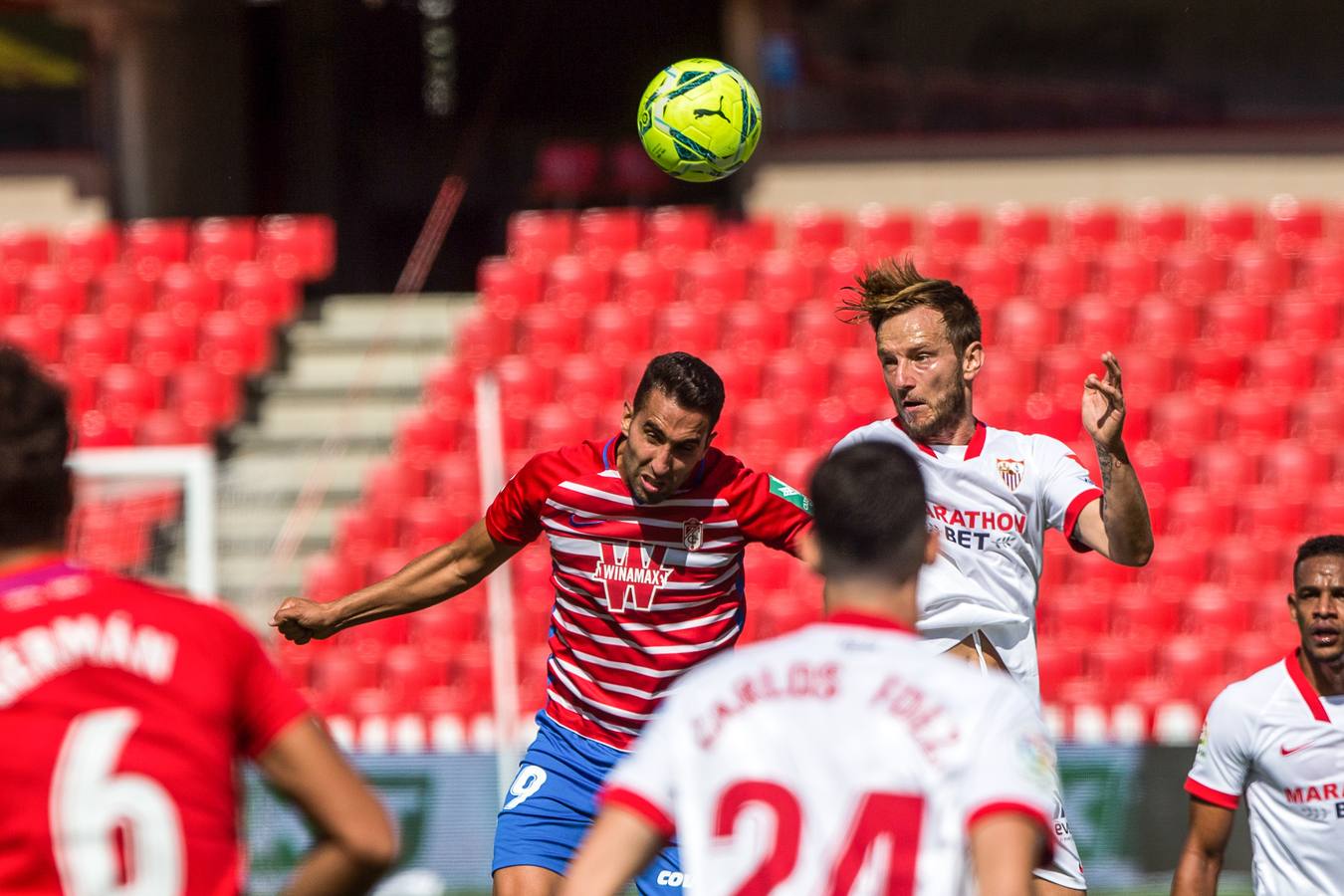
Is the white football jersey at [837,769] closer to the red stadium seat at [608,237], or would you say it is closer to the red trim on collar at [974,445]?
the red trim on collar at [974,445]

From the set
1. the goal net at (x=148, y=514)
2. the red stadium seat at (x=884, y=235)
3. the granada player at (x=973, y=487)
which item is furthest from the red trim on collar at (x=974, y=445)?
the red stadium seat at (x=884, y=235)

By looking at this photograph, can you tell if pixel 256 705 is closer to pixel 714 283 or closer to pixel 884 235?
pixel 714 283

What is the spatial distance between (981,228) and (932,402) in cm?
991

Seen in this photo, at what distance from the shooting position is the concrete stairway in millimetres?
12438

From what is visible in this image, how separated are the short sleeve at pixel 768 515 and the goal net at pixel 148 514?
5890mm

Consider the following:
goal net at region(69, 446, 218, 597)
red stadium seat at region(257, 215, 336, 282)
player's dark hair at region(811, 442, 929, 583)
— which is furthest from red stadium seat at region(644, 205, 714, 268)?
player's dark hair at region(811, 442, 929, 583)

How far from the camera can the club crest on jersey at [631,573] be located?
5.30 metres

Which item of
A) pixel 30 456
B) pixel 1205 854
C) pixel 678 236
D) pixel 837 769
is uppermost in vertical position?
pixel 678 236

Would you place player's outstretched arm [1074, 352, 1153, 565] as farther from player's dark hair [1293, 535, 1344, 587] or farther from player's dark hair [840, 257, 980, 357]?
player's dark hair [1293, 535, 1344, 587]

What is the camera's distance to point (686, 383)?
5.00 meters

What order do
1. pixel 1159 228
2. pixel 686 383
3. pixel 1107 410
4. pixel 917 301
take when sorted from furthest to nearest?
pixel 1159 228
pixel 917 301
pixel 686 383
pixel 1107 410

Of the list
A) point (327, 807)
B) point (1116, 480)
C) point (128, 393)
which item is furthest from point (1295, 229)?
point (327, 807)

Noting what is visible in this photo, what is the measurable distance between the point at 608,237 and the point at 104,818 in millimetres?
12463

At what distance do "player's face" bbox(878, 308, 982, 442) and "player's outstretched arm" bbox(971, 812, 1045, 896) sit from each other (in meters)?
2.60
